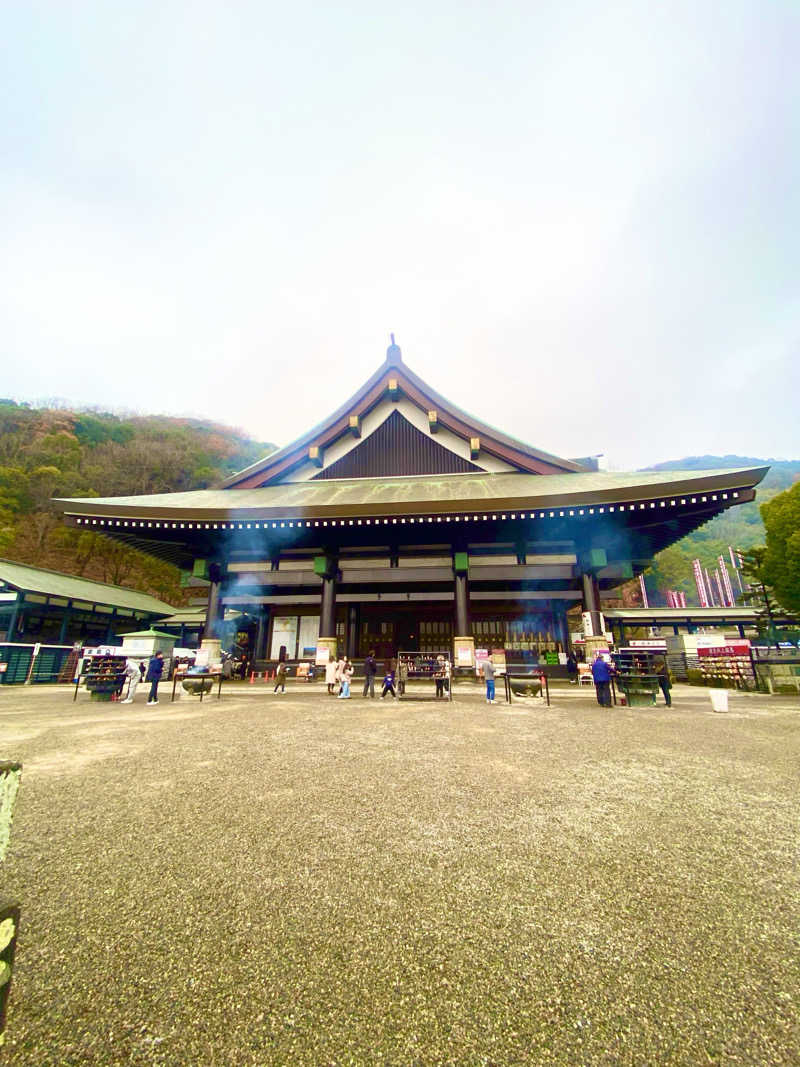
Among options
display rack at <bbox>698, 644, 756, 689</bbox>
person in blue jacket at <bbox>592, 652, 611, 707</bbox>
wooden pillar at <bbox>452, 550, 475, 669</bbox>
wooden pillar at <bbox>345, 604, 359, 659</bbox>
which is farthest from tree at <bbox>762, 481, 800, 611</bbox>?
wooden pillar at <bbox>345, 604, 359, 659</bbox>

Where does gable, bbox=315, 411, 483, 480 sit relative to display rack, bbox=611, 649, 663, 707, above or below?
above

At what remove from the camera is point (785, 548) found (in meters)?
26.5

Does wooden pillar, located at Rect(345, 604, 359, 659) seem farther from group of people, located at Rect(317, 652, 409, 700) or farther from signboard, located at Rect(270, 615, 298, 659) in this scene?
group of people, located at Rect(317, 652, 409, 700)

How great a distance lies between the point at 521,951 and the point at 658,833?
1.73 m

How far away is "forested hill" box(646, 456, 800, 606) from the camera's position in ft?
220

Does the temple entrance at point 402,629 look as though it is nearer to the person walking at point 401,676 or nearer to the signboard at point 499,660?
the signboard at point 499,660

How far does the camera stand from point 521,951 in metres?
1.81

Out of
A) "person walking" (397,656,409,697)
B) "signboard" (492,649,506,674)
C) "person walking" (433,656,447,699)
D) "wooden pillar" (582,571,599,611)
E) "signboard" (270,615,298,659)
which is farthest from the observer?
"signboard" (270,615,298,659)

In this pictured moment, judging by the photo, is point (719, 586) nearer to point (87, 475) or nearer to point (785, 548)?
point (785, 548)

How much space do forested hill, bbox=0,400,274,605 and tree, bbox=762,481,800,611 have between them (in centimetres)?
4785

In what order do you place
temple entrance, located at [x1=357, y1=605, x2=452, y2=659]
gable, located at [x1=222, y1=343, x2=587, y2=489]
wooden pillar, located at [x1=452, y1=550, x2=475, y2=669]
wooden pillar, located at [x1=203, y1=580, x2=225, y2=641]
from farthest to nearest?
gable, located at [x1=222, y1=343, x2=587, y2=489]
temple entrance, located at [x1=357, y1=605, x2=452, y2=659]
wooden pillar, located at [x1=203, y1=580, x2=225, y2=641]
wooden pillar, located at [x1=452, y1=550, x2=475, y2=669]

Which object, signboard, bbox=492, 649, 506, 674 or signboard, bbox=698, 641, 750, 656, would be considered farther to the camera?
signboard, bbox=698, 641, 750, 656

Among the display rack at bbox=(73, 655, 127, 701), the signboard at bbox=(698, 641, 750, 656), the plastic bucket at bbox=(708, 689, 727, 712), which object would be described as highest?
the signboard at bbox=(698, 641, 750, 656)

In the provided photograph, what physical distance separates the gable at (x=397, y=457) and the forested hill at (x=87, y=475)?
31714 mm
